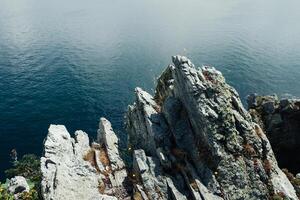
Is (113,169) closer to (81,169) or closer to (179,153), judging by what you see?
(81,169)

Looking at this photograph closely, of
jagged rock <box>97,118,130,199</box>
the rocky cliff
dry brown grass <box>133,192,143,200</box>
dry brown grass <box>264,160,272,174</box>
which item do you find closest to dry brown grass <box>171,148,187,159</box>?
the rocky cliff

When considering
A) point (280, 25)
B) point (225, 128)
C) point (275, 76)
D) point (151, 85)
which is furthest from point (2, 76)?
point (280, 25)

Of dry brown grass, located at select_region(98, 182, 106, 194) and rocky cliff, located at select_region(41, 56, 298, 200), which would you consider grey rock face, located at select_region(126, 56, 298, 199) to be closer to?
rocky cliff, located at select_region(41, 56, 298, 200)

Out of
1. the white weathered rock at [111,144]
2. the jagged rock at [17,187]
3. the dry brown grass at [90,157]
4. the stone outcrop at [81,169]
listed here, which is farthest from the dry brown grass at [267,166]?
the jagged rock at [17,187]

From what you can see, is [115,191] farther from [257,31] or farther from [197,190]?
[257,31]

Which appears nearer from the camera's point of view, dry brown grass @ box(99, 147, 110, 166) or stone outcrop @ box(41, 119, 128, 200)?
stone outcrop @ box(41, 119, 128, 200)

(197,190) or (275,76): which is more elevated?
(275,76)

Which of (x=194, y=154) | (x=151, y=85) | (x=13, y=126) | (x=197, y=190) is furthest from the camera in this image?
(x=151, y=85)
